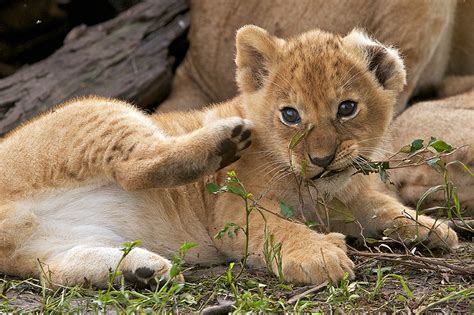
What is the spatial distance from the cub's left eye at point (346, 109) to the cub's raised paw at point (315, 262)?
2.13 ft

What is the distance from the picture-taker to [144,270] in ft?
14.7

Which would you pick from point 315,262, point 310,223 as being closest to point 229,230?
point 310,223

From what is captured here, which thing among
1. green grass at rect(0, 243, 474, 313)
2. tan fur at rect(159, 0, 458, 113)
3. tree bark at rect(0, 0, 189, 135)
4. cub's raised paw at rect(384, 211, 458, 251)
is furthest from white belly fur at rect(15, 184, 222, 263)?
tan fur at rect(159, 0, 458, 113)

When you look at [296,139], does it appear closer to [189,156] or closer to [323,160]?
[323,160]

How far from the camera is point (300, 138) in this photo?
15.5 ft

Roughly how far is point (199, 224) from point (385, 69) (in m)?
1.30

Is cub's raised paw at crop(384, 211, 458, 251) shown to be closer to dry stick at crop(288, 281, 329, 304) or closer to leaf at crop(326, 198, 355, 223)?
leaf at crop(326, 198, 355, 223)

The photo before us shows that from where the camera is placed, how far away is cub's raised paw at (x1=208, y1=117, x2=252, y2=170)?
4766 mm

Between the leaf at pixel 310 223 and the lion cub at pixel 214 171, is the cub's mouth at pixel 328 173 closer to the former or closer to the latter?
the lion cub at pixel 214 171


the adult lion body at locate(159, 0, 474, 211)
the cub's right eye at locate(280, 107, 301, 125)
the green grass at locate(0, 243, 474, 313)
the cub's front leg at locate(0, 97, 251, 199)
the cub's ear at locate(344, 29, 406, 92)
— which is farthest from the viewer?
the adult lion body at locate(159, 0, 474, 211)

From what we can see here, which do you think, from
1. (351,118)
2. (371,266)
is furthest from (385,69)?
(371,266)

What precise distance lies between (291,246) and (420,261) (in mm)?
616

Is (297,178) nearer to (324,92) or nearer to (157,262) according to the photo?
(324,92)

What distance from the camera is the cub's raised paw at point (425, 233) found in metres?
5.07
